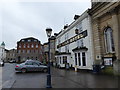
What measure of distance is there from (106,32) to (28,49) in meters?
53.0

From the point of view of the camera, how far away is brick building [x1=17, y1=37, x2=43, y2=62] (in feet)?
203

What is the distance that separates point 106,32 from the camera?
1539 centimetres

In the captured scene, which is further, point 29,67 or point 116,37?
point 29,67

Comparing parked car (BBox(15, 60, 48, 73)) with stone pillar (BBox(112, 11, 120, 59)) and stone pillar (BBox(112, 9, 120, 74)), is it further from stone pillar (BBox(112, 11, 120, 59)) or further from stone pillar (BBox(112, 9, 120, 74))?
stone pillar (BBox(112, 11, 120, 59))

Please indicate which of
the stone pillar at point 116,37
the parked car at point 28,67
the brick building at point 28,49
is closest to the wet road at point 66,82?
the stone pillar at point 116,37

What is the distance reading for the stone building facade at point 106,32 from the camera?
1319 cm

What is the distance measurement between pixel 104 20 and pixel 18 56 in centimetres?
5433

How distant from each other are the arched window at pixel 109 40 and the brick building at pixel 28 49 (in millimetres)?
49124

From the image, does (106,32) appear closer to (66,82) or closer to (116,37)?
(116,37)

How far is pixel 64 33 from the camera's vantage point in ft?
93.6

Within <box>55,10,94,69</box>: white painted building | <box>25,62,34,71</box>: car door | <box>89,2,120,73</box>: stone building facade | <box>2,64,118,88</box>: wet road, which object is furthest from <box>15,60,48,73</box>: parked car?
<box>89,2,120,73</box>: stone building facade

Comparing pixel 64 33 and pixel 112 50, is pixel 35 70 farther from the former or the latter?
pixel 64 33

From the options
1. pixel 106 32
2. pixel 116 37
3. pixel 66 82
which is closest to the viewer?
pixel 66 82

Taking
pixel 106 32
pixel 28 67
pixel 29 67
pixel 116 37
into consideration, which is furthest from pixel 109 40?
pixel 28 67
